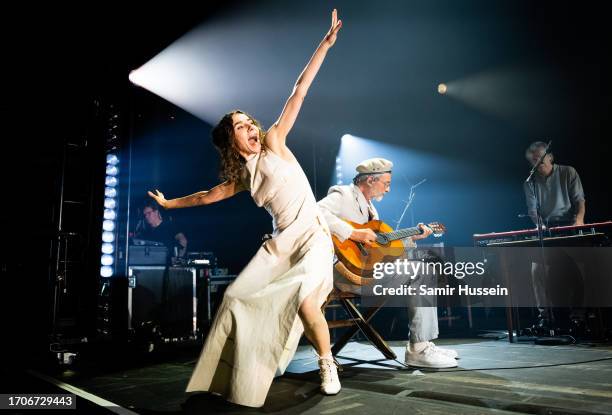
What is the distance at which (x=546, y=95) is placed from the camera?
7.51 metres

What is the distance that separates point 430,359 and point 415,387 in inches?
28.1

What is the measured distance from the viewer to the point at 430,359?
3.14m

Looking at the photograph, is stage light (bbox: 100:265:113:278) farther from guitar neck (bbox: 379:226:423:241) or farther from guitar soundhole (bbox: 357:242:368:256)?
guitar neck (bbox: 379:226:423:241)

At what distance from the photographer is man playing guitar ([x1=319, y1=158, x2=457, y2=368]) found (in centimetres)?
322

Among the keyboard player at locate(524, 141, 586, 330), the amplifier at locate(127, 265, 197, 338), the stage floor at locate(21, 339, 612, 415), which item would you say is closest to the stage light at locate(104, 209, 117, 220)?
the amplifier at locate(127, 265, 197, 338)

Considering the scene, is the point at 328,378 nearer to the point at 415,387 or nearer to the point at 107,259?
the point at 415,387

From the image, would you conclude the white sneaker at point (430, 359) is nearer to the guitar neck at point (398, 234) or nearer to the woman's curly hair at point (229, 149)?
the guitar neck at point (398, 234)

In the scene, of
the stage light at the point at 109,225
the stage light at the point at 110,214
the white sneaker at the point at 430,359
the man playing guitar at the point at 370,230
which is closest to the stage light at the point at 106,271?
the stage light at the point at 109,225

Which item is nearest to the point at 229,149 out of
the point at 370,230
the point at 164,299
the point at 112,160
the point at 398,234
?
the point at 370,230

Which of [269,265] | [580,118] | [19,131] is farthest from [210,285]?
[580,118]

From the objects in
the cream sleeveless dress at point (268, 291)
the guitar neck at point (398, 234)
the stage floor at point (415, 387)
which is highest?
the guitar neck at point (398, 234)

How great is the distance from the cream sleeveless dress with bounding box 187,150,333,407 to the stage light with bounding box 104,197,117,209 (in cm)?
364

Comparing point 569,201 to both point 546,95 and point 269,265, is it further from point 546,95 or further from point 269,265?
point 269,265

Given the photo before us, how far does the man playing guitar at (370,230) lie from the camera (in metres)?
3.22
